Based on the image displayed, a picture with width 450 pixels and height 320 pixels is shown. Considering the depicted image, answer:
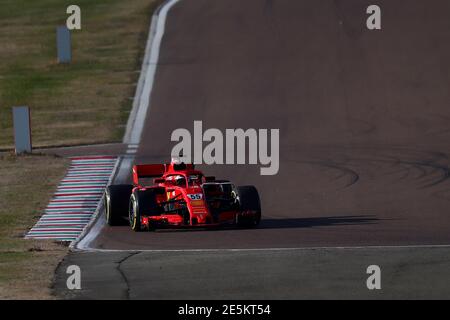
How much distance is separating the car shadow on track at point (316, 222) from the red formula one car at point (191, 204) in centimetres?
54

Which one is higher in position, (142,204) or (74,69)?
(74,69)

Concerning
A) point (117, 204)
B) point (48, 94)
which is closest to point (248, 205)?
point (117, 204)

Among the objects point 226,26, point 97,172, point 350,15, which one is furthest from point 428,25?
point 97,172

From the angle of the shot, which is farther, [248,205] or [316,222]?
[316,222]

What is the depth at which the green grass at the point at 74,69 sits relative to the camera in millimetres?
32781

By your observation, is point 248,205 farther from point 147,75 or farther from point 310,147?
point 147,75

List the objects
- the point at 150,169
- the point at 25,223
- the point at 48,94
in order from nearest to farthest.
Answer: the point at 25,223, the point at 150,169, the point at 48,94

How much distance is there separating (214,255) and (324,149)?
11403 millimetres

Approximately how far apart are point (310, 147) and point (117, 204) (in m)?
8.61

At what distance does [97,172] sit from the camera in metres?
25.8

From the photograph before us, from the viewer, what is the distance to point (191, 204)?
19031mm

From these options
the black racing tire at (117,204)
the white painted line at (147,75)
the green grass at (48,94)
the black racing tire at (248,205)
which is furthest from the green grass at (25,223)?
the white painted line at (147,75)
